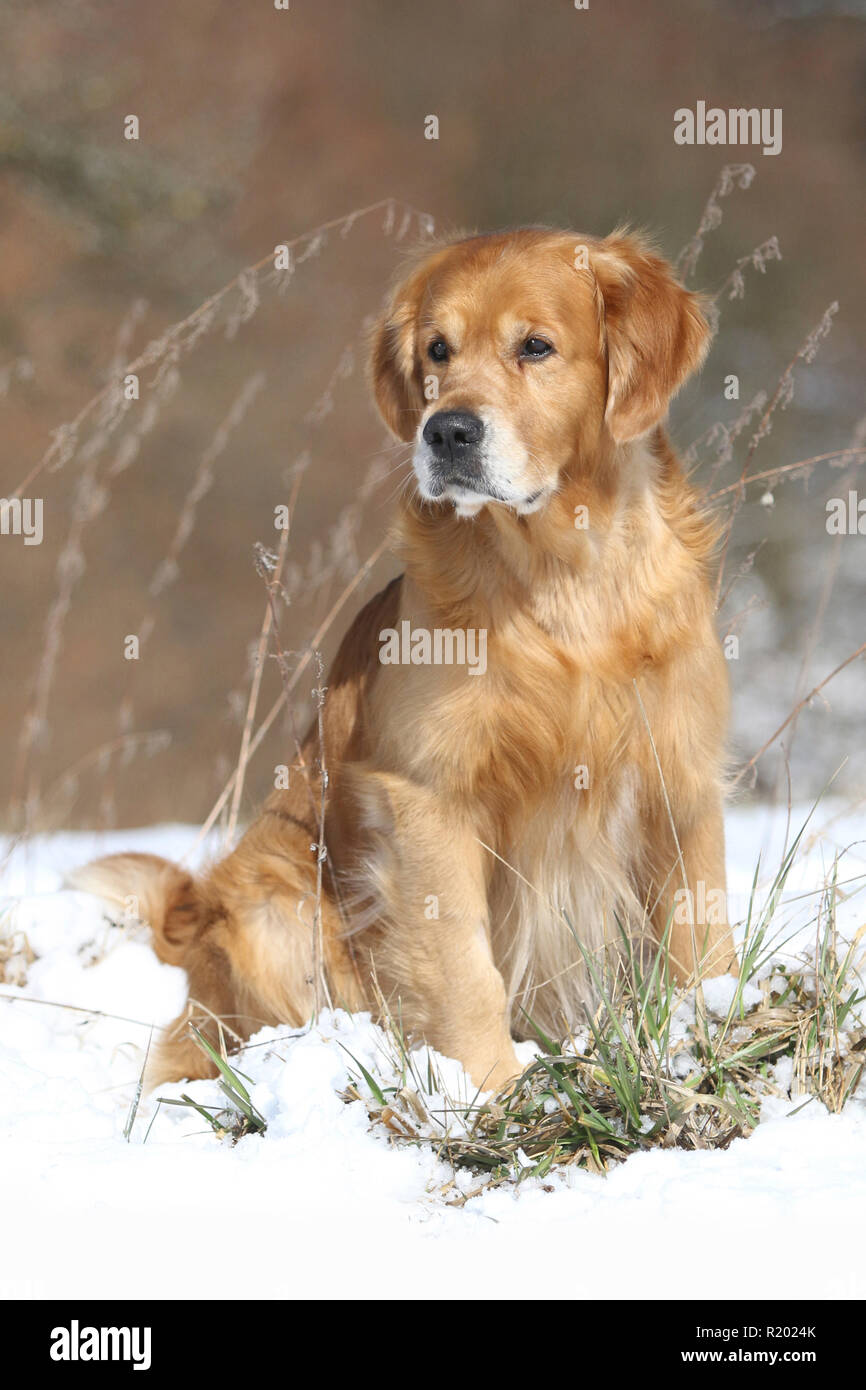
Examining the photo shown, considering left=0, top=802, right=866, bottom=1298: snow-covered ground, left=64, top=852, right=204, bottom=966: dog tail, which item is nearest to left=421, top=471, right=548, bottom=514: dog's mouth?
left=0, top=802, right=866, bottom=1298: snow-covered ground

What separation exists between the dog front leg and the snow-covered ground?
20 centimetres

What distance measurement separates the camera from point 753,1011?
2.17 meters

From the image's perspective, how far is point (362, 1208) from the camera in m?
1.82

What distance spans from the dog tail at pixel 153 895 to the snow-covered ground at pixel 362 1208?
3.22ft

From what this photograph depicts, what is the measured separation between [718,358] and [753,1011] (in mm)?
9065

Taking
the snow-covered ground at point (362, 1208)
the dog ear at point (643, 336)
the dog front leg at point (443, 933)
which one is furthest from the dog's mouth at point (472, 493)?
the snow-covered ground at point (362, 1208)

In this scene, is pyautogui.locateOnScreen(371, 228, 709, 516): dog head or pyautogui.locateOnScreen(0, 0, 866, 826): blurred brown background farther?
pyautogui.locateOnScreen(0, 0, 866, 826): blurred brown background

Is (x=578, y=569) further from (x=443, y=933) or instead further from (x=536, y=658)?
(x=443, y=933)

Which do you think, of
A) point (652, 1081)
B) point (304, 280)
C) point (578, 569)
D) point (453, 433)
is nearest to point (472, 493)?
point (453, 433)

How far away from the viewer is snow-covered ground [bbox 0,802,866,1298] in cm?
161

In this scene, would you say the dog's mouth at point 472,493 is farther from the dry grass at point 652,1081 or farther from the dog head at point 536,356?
the dry grass at point 652,1081

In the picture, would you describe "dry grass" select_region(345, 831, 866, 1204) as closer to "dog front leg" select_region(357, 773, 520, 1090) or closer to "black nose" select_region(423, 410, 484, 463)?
"dog front leg" select_region(357, 773, 520, 1090)

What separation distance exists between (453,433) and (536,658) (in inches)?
19.1

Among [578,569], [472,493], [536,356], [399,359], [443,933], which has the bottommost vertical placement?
[443,933]
